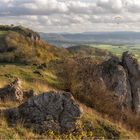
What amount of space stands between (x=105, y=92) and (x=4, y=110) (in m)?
19.9

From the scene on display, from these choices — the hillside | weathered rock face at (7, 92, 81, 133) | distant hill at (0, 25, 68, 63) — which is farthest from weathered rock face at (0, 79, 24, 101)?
distant hill at (0, 25, 68, 63)

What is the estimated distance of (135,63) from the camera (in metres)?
51.0

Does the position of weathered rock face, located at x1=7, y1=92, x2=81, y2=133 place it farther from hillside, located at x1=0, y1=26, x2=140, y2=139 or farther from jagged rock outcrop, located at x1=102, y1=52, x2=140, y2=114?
jagged rock outcrop, located at x1=102, y1=52, x2=140, y2=114

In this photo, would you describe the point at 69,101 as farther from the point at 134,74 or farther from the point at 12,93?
the point at 134,74

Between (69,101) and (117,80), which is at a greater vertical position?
(69,101)

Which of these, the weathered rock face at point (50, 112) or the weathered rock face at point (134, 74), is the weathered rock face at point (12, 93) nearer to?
the weathered rock face at point (50, 112)

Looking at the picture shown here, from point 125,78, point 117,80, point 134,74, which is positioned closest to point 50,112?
point 117,80

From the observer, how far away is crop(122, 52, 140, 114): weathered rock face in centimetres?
4831

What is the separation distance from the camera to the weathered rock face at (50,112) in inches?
771

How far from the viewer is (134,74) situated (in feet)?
166

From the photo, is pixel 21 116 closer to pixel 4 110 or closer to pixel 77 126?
pixel 4 110

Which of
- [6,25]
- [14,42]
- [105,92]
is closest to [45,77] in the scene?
[105,92]

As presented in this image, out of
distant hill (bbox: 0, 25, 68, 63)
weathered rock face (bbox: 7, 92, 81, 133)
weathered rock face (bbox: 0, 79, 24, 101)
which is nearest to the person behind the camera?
weathered rock face (bbox: 7, 92, 81, 133)

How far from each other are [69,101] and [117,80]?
28.4m
